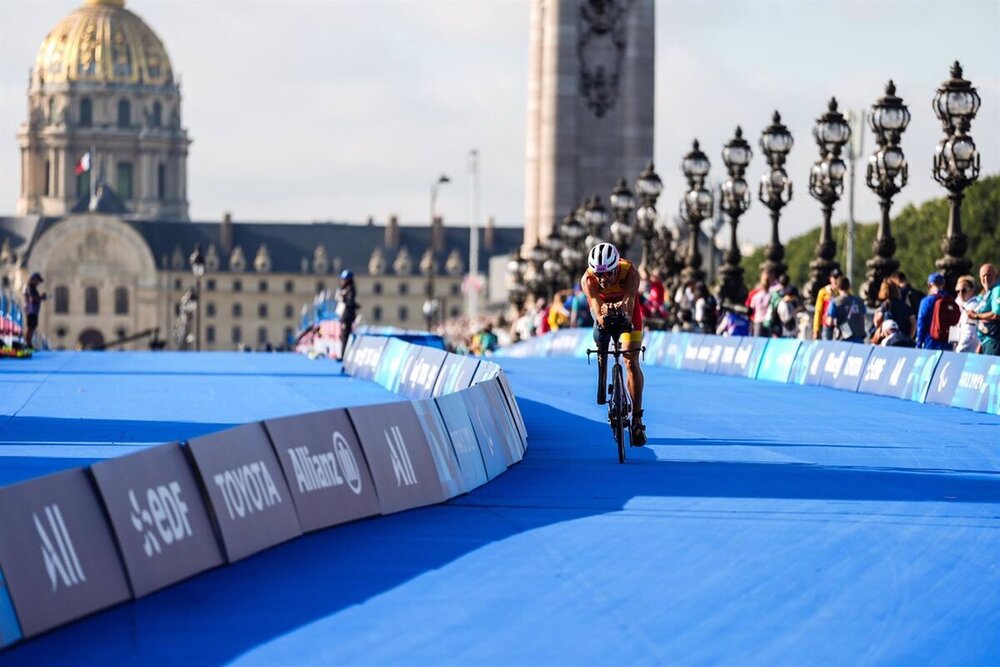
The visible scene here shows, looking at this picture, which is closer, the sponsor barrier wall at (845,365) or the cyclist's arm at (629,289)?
the cyclist's arm at (629,289)

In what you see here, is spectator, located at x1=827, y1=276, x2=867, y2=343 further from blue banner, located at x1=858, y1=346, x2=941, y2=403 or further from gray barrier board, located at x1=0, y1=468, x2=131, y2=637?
gray barrier board, located at x1=0, y1=468, x2=131, y2=637

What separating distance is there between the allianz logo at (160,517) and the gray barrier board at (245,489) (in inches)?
11.4

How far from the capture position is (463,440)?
651 inches

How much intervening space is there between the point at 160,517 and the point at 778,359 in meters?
22.1

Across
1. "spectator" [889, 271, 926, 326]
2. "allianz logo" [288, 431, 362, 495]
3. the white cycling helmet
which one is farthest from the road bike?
"spectator" [889, 271, 926, 326]

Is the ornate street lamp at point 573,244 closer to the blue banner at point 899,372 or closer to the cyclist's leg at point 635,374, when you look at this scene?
the blue banner at point 899,372

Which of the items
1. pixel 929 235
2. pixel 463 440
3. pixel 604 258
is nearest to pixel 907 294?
pixel 604 258

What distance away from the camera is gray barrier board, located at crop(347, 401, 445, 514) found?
14.7 meters

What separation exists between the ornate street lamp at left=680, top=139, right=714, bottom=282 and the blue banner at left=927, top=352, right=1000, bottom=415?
14798 mm

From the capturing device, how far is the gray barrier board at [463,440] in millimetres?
16188

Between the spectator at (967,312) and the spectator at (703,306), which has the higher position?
the spectator at (967,312)

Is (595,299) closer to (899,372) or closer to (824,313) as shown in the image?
(899,372)

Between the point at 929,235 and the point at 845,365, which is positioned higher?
the point at 929,235

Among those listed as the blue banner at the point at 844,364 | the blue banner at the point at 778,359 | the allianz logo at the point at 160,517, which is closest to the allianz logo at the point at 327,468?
the allianz logo at the point at 160,517
